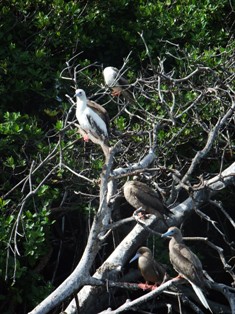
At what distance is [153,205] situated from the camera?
7.19 metres

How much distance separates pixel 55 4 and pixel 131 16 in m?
1.22

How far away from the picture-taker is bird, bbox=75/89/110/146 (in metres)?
7.64

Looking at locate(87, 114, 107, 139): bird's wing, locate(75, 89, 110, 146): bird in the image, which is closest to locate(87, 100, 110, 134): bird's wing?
locate(75, 89, 110, 146): bird

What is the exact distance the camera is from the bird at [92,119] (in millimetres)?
7637

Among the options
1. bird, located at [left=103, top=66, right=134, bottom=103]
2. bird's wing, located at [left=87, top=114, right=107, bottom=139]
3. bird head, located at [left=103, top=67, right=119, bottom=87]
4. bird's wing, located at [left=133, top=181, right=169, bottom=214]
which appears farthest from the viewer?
bird head, located at [left=103, top=67, right=119, bottom=87]

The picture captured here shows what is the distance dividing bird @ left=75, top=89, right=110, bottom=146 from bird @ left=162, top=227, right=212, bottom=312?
44.6 inches

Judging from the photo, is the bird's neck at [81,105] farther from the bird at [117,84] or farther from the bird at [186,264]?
the bird at [186,264]

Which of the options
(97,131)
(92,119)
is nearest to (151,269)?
(97,131)

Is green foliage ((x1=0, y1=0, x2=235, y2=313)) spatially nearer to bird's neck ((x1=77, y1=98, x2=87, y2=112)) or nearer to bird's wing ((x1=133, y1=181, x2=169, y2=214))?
bird's neck ((x1=77, y1=98, x2=87, y2=112))

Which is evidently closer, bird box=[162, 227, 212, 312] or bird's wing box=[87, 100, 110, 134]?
bird box=[162, 227, 212, 312]

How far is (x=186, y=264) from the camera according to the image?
6.80 metres

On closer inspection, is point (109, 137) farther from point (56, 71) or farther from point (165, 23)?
point (165, 23)

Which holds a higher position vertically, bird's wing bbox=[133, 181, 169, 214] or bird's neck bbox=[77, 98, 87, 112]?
bird's neck bbox=[77, 98, 87, 112]

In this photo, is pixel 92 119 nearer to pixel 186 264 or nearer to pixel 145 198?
pixel 145 198
